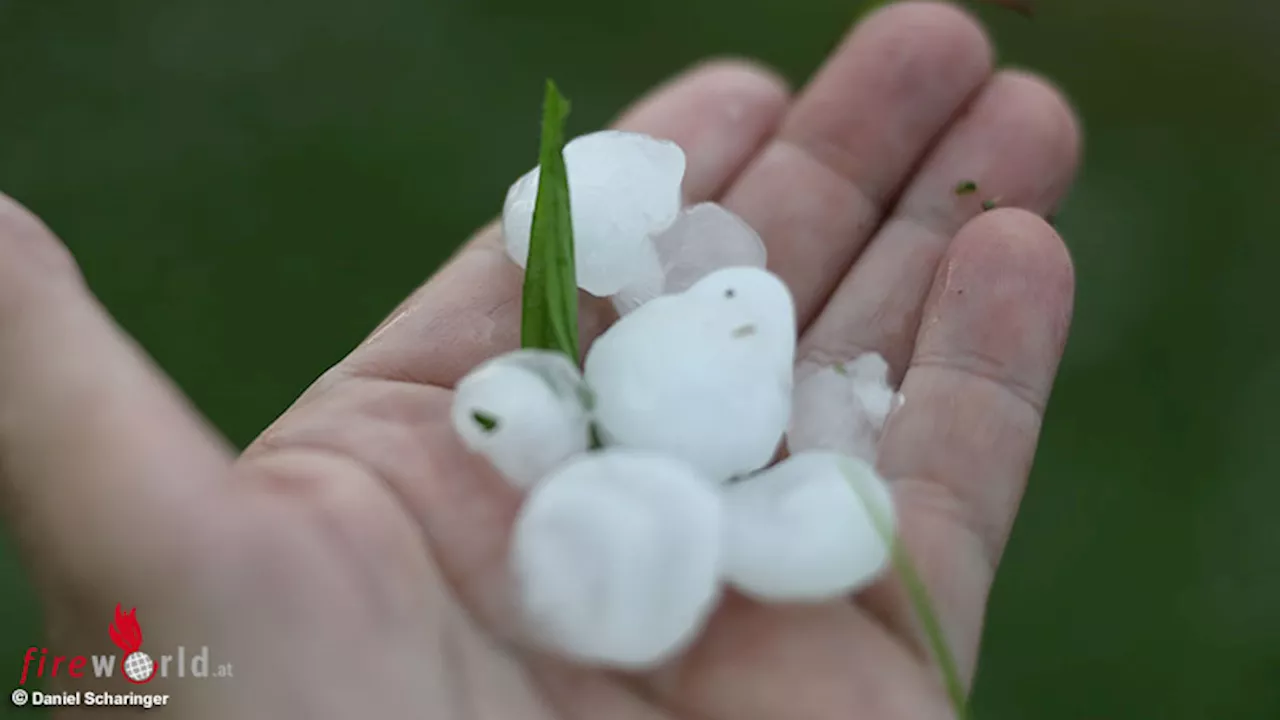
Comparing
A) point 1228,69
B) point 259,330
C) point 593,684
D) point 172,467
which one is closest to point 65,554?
point 172,467

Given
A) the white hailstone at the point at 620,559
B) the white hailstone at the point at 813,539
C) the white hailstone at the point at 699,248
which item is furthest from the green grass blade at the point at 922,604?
the white hailstone at the point at 699,248

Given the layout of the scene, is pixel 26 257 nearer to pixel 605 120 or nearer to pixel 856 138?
pixel 856 138

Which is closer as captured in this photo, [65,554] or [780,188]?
[65,554]

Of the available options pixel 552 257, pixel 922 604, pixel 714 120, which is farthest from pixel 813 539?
pixel 714 120

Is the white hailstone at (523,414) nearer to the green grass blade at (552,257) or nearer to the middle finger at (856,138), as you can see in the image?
the green grass blade at (552,257)

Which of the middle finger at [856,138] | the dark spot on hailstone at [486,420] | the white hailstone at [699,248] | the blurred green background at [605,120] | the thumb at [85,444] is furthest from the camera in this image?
the blurred green background at [605,120]

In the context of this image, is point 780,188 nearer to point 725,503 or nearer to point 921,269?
point 921,269
